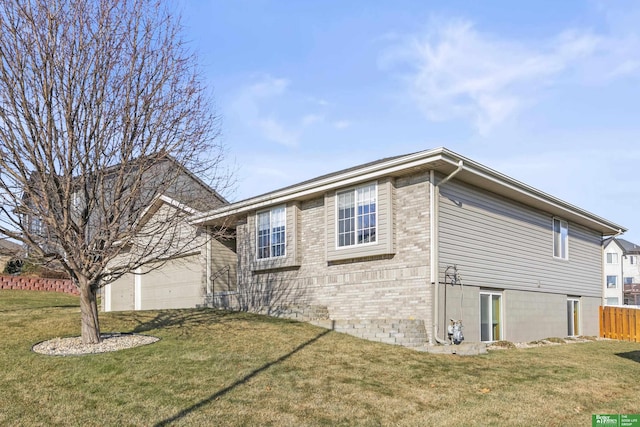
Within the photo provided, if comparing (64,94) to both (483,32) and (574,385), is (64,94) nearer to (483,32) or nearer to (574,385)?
(483,32)

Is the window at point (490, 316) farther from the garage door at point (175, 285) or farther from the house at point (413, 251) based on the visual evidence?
the garage door at point (175, 285)

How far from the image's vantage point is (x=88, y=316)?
10.9m

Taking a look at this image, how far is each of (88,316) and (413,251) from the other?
294 inches

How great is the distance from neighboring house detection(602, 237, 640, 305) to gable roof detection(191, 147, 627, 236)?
46149mm

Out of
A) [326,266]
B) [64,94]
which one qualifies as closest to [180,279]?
[326,266]

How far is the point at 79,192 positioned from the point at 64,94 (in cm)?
194

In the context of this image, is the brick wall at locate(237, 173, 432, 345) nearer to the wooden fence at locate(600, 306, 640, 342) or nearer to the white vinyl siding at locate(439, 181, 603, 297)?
the white vinyl siding at locate(439, 181, 603, 297)

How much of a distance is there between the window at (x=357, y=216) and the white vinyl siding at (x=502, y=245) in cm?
182

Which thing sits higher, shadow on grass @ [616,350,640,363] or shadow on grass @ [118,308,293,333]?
shadow on grass @ [118,308,293,333]

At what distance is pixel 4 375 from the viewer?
875 centimetres

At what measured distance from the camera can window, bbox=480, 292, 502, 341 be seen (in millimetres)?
15255

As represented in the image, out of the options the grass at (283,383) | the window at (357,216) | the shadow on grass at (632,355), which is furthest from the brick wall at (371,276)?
the shadow on grass at (632,355)
